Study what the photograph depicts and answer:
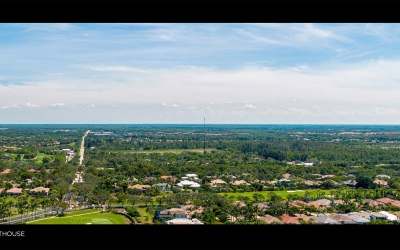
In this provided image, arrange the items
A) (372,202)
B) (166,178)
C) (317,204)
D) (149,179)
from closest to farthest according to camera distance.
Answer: (317,204), (372,202), (149,179), (166,178)

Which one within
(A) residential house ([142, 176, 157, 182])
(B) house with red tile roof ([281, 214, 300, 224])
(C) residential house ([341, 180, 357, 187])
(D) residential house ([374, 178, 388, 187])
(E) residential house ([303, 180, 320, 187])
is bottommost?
(E) residential house ([303, 180, 320, 187])

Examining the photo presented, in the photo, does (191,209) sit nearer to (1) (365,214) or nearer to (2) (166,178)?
(1) (365,214)

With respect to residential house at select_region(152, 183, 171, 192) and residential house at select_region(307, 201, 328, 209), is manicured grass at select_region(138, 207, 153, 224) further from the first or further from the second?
residential house at select_region(307, 201, 328, 209)

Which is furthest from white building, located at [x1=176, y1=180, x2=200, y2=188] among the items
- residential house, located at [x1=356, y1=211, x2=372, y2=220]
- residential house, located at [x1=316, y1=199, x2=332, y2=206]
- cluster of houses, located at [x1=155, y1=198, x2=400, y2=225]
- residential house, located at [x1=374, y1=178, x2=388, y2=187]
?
residential house, located at [x1=374, y1=178, x2=388, y2=187]

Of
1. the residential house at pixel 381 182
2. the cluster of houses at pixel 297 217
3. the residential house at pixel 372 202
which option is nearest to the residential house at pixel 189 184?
the cluster of houses at pixel 297 217

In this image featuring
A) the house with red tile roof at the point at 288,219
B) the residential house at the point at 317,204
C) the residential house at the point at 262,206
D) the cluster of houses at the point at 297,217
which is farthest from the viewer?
the residential house at the point at 317,204

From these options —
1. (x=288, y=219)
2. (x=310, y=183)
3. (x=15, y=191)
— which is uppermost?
(x=288, y=219)

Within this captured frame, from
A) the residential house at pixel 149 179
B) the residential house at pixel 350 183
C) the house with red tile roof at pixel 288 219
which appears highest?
the house with red tile roof at pixel 288 219

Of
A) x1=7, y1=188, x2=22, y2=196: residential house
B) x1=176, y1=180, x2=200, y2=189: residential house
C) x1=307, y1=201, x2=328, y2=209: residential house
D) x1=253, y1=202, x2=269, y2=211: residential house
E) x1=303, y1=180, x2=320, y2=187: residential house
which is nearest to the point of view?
x1=253, y1=202, x2=269, y2=211: residential house

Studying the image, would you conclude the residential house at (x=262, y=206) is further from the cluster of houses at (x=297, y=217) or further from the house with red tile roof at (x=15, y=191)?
the house with red tile roof at (x=15, y=191)

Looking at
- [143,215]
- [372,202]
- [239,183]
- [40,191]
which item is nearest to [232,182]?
[239,183]
